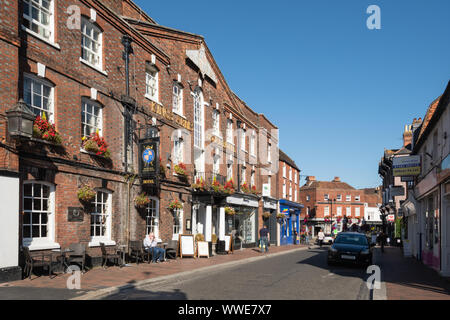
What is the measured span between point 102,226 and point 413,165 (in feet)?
48.8

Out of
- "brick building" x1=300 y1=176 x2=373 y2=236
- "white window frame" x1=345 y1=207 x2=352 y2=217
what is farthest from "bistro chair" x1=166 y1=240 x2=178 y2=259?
"white window frame" x1=345 y1=207 x2=352 y2=217

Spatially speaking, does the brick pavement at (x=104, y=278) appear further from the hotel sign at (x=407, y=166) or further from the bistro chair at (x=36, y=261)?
the hotel sign at (x=407, y=166)

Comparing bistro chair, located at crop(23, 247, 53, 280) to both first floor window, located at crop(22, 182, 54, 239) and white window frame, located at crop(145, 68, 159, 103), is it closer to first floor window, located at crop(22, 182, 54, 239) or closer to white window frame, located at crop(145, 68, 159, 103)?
first floor window, located at crop(22, 182, 54, 239)

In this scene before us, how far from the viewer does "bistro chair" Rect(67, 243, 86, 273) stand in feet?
44.0

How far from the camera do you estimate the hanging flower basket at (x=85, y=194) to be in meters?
14.3

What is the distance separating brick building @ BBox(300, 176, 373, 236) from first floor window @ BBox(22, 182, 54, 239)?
64925 millimetres

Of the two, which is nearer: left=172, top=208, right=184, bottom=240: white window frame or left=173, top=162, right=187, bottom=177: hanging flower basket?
left=172, top=208, right=184, bottom=240: white window frame

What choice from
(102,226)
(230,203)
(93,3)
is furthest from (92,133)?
(230,203)

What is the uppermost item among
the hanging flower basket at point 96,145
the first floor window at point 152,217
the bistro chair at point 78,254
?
the hanging flower basket at point 96,145

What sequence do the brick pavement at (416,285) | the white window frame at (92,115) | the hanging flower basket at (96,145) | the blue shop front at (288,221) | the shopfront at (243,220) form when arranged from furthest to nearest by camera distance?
1. the blue shop front at (288,221)
2. the shopfront at (243,220)
3. the white window frame at (92,115)
4. the hanging flower basket at (96,145)
5. the brick pavement at (416,285)

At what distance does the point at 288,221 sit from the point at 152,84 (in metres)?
29.7

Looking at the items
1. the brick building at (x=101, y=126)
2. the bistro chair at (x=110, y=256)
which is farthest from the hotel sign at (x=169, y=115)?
the bistro chair at (x=110, y=256)

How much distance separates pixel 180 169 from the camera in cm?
2169

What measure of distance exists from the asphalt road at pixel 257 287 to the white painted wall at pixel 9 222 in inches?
123
